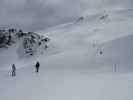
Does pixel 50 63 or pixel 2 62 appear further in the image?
pixel 2 62

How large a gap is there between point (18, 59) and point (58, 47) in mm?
15055

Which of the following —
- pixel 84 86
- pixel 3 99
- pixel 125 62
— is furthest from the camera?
pixel 125 62

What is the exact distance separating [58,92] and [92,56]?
33.7 m

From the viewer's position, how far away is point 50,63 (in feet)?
172

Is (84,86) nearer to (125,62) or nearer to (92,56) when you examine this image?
(125,62)

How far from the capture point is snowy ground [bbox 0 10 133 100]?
16953 mm

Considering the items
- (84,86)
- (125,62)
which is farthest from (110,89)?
(125,62)

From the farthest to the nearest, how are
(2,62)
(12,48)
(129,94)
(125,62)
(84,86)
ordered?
(12,48), (2,62), (125,62), (84,86), (129,94)

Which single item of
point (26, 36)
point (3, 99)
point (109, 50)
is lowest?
point (3, 99)

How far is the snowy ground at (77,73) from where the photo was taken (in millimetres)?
16953

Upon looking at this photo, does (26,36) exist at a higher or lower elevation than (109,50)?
higher

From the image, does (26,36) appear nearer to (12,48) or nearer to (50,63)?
(12,48)

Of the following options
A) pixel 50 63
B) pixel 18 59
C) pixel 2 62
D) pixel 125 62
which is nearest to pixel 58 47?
pixel 18 59

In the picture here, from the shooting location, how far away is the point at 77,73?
33.9 m
